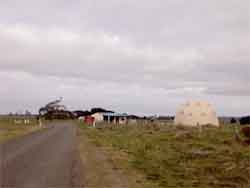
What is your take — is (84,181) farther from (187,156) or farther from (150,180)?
(187,156)

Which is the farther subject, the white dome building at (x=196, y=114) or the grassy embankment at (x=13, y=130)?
the white dome building at (x=196, y=114)

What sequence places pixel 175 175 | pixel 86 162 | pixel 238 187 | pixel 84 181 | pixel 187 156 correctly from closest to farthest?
pixel 238 187 → pixel 84 181 → pixel 175 175 → pixel 86 162 → pixel 187 156

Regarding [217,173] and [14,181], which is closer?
[14,181]

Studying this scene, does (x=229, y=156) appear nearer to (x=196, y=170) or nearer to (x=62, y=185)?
(x=196, y=170)

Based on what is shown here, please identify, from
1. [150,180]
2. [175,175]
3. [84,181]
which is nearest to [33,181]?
[84,181]

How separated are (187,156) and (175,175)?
574cm

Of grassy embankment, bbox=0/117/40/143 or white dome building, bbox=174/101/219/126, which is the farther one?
white dome building, bbox=174/101/219/126

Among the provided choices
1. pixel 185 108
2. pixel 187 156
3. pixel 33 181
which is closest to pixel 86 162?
pixel 187 156

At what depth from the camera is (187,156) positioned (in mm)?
20109

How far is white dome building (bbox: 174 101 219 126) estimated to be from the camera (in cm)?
7619

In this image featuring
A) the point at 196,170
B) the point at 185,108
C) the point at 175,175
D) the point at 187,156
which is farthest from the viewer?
the point at 185,108

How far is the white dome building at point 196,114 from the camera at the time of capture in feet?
250

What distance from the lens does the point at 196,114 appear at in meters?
76.5

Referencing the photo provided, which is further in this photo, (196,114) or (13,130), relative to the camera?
(196,114)
